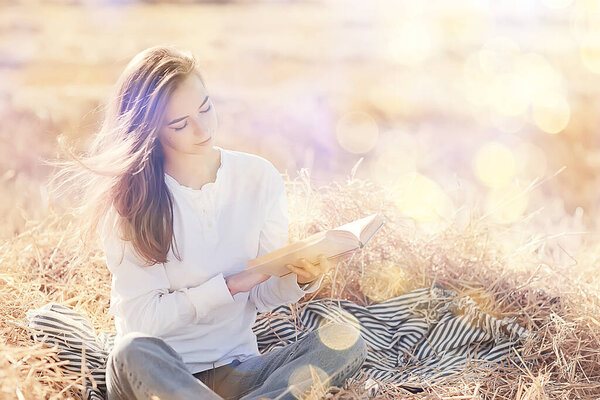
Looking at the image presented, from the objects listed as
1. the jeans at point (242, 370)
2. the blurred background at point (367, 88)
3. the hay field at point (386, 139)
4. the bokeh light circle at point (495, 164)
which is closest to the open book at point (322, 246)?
the jeans at point (242, 370)

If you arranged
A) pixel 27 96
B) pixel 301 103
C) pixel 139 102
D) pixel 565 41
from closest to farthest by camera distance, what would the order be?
pixel 139 102 → pixel 27 96 → pixel 301 103 → pixel 565 41

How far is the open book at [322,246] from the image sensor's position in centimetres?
204

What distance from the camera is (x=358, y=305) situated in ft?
10.5

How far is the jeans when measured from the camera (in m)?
2.01

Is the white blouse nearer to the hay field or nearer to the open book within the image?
the open book

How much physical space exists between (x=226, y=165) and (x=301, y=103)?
653cm

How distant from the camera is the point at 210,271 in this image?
7.71 ft

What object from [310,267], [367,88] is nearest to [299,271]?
[310,267]

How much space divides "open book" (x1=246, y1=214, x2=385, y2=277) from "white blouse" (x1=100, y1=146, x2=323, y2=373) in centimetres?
15

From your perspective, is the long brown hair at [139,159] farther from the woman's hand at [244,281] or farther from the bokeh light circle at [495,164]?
the bokeh light circle at [495,164]

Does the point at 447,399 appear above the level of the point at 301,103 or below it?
above

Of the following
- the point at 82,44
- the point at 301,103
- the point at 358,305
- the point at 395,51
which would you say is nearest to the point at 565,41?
the point at 395,51

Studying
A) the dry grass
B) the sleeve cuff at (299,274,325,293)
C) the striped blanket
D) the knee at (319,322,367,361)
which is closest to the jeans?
the knee at (319,322,367,361)

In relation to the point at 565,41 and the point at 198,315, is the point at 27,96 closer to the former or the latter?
the point at 198,315
